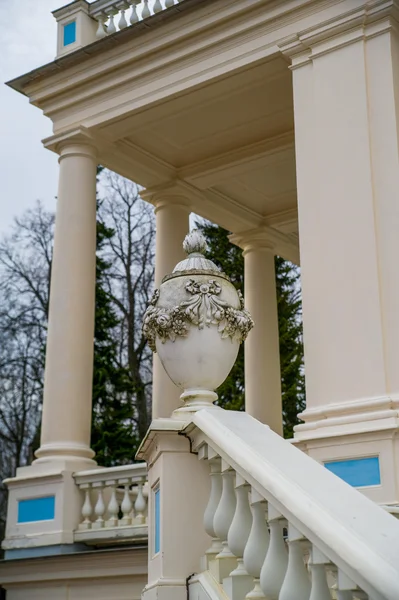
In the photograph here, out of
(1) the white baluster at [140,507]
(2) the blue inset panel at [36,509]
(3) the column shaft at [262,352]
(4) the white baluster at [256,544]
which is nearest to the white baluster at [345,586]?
(4) the white baluster at [256,544]

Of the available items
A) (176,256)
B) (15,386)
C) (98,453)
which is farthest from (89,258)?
(15,386)

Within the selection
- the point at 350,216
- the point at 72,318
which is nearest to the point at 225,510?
the point at 350,216

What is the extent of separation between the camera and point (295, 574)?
4402 millimetres

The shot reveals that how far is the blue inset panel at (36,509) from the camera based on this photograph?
42.4ft

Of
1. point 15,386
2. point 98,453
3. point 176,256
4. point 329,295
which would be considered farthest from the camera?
point 15,386

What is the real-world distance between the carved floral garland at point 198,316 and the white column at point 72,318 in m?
7.31

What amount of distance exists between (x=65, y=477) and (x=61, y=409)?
1174mm

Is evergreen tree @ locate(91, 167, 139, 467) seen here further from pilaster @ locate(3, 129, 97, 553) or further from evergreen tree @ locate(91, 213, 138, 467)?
pilaster @ locate(3, 129, 97, 553)

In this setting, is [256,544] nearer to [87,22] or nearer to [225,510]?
[225,510]

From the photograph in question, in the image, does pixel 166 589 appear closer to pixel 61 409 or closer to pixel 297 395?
pixel 61 409

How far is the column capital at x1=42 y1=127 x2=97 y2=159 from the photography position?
15.0m

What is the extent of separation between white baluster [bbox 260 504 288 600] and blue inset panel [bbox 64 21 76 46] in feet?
41.3

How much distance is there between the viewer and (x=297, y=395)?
95.1 feet

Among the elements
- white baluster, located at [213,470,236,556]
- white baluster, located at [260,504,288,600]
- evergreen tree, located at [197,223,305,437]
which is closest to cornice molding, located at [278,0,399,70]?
white baluster, located at [213,470,236,556]
